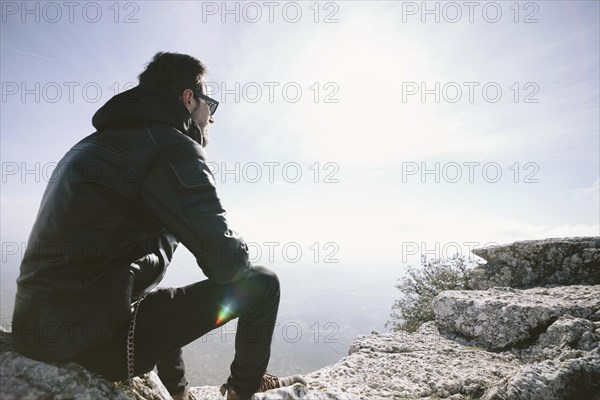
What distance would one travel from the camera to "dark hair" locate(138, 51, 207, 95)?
3.28 metres

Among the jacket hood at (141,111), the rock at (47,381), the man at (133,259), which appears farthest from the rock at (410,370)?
the jacket hood at (141,111)

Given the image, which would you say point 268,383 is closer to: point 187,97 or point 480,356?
point 187,97

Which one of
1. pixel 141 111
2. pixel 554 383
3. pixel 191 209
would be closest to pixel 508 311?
pixel 554 383

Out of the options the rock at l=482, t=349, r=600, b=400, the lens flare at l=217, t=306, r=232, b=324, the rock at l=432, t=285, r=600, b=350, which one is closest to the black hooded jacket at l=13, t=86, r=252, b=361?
the lens flare at l=217, t=306, r=232, b=324

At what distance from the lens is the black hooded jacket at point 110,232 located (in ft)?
7.07

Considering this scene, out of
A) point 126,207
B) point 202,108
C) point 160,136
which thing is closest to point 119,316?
point 126,207

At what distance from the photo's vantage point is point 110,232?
2.31 metres

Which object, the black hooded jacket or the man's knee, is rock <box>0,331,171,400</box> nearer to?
the black hooded jacket

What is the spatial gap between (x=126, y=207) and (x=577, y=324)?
706 centimetres

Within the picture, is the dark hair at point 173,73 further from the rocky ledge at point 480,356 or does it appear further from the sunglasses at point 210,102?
the rocky ledge at point 480,356

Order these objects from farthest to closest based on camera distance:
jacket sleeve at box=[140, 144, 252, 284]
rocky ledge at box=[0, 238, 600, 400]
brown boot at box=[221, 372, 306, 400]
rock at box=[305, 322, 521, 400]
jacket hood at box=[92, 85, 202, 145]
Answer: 1. rock at box=[305, 322, 521, 400]
2. brown boot at box=[221, 372, 306, 400]
3. jacket hood at box=[92, 85, 202, 145]
4. rocky ledge at box=[0, 238, 600, 400]
5. jacket sleeve at box=[140, 144, 252, 284]

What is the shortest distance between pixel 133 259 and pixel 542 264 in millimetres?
10150

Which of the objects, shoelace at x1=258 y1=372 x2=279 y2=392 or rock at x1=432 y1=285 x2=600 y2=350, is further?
rock at x1=432 y1=285 x2=600 y2=350

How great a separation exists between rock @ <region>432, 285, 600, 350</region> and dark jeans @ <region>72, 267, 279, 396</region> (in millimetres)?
5366
